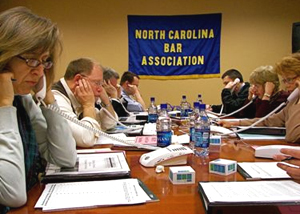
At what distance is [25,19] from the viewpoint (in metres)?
1.07

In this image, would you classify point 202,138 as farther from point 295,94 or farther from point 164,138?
point 295,94

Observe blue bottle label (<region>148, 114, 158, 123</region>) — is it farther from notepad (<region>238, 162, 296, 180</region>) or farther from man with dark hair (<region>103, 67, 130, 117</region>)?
notepad (<region>238, 162, 296, 180</region>)

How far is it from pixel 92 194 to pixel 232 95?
3.48m

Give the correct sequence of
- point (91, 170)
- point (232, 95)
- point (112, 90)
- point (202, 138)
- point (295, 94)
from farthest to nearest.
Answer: point (232, 95), point (112, 90), point (295, 94), point (202, 138), point (91, 170)

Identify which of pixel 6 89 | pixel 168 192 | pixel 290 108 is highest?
pixel 6 89

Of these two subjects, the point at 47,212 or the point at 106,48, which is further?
the point at 106,48

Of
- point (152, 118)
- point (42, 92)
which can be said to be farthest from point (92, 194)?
point (152, 118)

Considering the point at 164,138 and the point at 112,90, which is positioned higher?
the point at 112,90

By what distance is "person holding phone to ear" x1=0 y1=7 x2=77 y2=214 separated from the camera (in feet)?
3.05

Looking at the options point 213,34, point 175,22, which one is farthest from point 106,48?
point 213,34

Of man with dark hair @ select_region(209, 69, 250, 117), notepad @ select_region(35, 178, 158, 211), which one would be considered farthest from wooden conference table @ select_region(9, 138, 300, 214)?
man with dark hair @ select_region(209, 69, 250, 117)

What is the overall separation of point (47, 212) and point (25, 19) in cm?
62

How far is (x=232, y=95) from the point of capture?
13.7 ft

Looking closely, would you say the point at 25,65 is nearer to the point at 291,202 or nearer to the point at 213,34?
the point at 291,202
